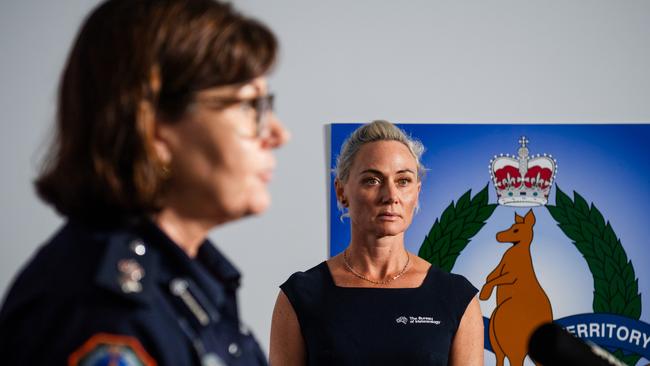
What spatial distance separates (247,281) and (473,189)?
939 millimetres

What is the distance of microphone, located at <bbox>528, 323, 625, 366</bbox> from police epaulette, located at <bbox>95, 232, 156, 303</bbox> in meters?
Answer: 0.52

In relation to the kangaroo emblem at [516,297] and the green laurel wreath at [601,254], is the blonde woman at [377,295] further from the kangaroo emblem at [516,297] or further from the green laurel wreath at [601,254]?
the green laurel wreath at [601,254]

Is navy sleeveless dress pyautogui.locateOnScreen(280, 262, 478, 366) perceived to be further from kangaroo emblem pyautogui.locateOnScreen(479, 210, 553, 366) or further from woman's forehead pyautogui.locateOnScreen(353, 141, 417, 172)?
kangaroo emblem pyautogui.locateOnScreen(479, 210, 553, 366)

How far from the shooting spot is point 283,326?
1920 millimetres

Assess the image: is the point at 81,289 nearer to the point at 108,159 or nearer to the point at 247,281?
the point at 108,159

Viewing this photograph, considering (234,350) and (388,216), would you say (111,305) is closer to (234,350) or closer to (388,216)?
(234,350)

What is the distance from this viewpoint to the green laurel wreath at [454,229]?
2.85m

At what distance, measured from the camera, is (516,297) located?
285cm

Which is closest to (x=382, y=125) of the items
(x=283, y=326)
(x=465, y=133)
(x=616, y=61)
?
(x=283, y=326)

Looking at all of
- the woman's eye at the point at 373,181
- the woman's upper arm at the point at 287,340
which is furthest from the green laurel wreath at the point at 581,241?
the woman's upper arm at the point at 287,340

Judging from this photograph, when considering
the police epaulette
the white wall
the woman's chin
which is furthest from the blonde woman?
the police epaulette

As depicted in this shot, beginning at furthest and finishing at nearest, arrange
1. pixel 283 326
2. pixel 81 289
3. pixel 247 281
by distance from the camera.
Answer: pixel 247 281 < pixel 283 326 < pixel 81 289

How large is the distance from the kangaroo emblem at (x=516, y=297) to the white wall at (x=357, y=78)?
0.46 metres

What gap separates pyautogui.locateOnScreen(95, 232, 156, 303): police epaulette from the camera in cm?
74
